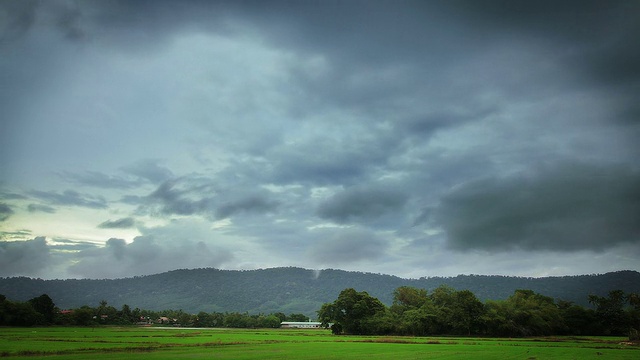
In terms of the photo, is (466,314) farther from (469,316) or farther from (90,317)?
(90,317)

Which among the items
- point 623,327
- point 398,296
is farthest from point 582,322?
point 398,296

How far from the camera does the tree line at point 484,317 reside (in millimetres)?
99812

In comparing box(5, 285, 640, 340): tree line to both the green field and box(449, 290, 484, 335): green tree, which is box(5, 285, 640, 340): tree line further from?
the green field

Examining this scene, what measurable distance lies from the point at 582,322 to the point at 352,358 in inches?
3618

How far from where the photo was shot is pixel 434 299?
12631 centimetres

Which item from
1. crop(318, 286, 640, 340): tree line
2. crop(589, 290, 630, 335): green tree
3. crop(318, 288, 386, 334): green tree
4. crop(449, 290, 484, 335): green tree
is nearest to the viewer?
crop(318, 286, 640, 340): tree line

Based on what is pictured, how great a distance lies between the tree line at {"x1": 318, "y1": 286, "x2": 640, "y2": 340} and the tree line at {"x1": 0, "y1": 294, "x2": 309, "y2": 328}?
231 feet

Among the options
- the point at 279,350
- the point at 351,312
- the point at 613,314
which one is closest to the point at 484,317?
the point at 351,312

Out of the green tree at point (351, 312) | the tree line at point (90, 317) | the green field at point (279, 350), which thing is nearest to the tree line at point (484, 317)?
the green tree at point (351, 312)

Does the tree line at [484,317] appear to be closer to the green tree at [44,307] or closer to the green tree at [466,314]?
the green tree at [466,314]

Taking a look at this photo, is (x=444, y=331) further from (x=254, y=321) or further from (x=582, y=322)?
(x=254, y=321)

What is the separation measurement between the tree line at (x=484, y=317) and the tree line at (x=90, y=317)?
231ft

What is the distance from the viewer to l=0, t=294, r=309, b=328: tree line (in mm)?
119119

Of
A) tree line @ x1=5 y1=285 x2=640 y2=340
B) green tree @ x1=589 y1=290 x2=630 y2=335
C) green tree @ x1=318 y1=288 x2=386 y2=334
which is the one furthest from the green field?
green tree @ x1=589 y1=290 x2=630 y2=335
